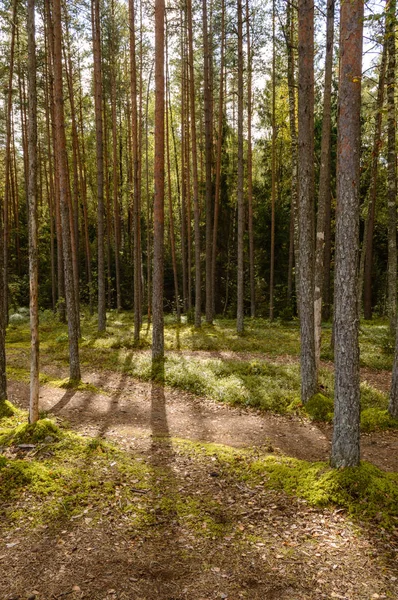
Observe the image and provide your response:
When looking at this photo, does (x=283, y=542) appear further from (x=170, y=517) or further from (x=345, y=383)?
(x=345, y=383)

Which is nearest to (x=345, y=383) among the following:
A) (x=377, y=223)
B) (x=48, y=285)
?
(x=377, y=223)

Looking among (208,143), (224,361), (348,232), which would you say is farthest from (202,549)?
(208,143)

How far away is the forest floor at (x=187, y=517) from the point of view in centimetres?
398

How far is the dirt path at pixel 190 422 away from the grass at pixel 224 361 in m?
0.46

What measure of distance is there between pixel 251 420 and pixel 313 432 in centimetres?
136

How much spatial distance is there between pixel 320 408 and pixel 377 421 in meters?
1.18

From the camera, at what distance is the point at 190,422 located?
8.68m

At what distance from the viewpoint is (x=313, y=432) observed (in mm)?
8000

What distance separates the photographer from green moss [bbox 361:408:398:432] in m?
7.96

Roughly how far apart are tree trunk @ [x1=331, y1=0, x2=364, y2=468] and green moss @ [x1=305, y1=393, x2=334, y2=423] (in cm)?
313

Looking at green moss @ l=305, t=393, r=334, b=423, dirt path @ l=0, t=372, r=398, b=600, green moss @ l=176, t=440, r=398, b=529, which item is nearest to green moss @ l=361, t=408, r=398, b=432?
green moss @ l=305, t=393, r=334, b=423

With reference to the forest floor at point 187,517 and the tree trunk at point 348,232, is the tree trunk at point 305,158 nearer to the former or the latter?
the tree trunk at point 348,232

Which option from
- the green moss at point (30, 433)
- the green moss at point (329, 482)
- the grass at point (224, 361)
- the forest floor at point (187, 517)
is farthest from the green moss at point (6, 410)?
the green moss at point (329, 482)

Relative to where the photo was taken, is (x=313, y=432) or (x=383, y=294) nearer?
(x=313, y=432)
